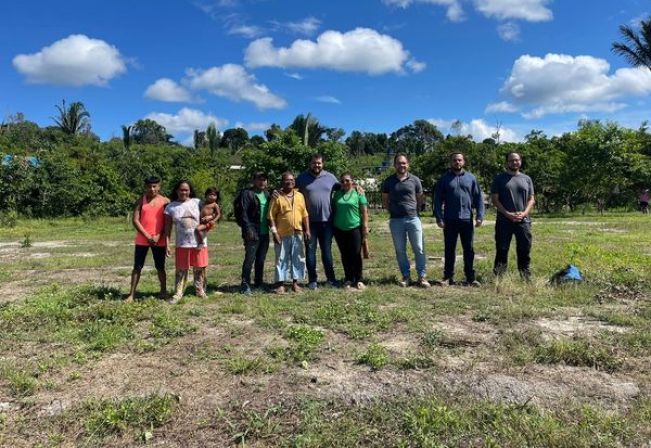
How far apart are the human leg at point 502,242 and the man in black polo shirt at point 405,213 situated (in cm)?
108

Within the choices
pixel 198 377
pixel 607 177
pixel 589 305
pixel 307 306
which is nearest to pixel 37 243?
pixel 307 306

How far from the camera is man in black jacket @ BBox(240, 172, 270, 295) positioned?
21.7 ft

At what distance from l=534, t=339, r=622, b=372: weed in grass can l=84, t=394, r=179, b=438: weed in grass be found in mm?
2749

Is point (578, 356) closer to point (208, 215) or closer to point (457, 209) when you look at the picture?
point (457, 209)

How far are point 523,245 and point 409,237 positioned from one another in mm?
1561

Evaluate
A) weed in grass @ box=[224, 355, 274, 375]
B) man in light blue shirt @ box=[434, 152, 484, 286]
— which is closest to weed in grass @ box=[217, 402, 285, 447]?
weed in grass @ box=[224, 355, 274, 375]

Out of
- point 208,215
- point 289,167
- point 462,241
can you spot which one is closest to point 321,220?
point 208,215

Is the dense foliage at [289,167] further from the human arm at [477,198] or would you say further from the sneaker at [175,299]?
the sneaker at [175,299]

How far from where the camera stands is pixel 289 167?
23.0 metres

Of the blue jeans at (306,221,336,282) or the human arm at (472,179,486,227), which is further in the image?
the human arm at (472,179,486,227)

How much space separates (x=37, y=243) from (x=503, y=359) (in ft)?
46.8

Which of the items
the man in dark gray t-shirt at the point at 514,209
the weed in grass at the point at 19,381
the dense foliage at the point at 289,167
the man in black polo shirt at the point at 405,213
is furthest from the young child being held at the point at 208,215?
the dense foliage at the point at 289,167

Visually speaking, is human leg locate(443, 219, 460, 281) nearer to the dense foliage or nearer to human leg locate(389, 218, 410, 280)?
human leg locate(389, 218, 410, 280)

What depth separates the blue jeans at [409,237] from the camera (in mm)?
6887
